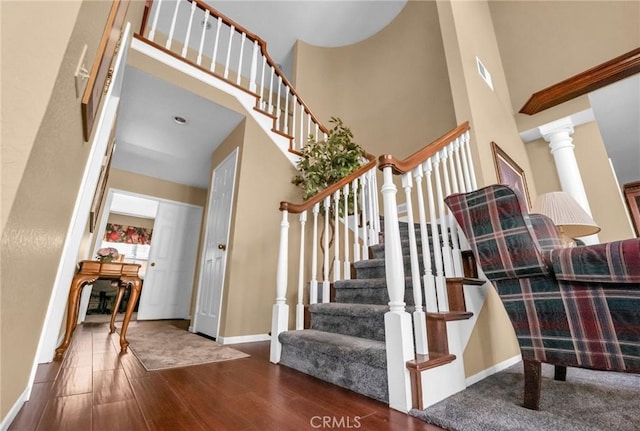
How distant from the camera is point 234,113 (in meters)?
3.12

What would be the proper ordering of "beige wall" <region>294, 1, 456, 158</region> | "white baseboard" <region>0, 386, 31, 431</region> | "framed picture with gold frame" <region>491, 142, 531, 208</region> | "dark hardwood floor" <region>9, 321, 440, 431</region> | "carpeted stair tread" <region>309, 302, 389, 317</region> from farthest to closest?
"beige wall" <region>294, 1, 456, 158</region> < "framed picture with gold frame" <region>491, 142, 531, 208</region> < "carpeted stair tread" <region>309, 302, 389, 317</region> < "dark hardwood floor" <region>9, 321, 440, 431</region> < "white baseboard" <region>0, 386, 31, 431</region>

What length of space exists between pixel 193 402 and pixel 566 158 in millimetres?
4069

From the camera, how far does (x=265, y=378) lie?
5.12 ft

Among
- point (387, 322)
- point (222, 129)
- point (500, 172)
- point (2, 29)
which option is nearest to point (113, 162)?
point (222, 129)

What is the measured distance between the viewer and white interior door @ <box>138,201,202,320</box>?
4531mm

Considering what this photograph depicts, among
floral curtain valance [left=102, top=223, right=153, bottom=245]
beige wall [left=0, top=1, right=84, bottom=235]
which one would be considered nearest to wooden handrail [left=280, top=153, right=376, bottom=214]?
beige wall [left=0, top=1, right=84, bottom=235]

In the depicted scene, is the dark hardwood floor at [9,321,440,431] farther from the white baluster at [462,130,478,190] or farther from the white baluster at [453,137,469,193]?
the white baluster at [462,130,478,190]

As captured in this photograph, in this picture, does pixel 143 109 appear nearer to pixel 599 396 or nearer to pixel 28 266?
pixel 28 266

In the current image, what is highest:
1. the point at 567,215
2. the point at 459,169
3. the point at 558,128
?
the point at 558,128

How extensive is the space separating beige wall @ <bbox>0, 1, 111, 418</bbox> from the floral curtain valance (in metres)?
A: 7.91

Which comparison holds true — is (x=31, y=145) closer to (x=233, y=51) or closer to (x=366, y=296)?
(x=366, y=296)

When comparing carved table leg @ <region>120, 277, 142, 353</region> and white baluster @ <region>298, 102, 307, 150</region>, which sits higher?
white baluster @ <region>298, 102, 307, 150</region>

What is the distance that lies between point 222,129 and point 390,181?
8.82 feet

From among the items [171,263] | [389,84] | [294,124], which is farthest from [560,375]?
[171,263]
